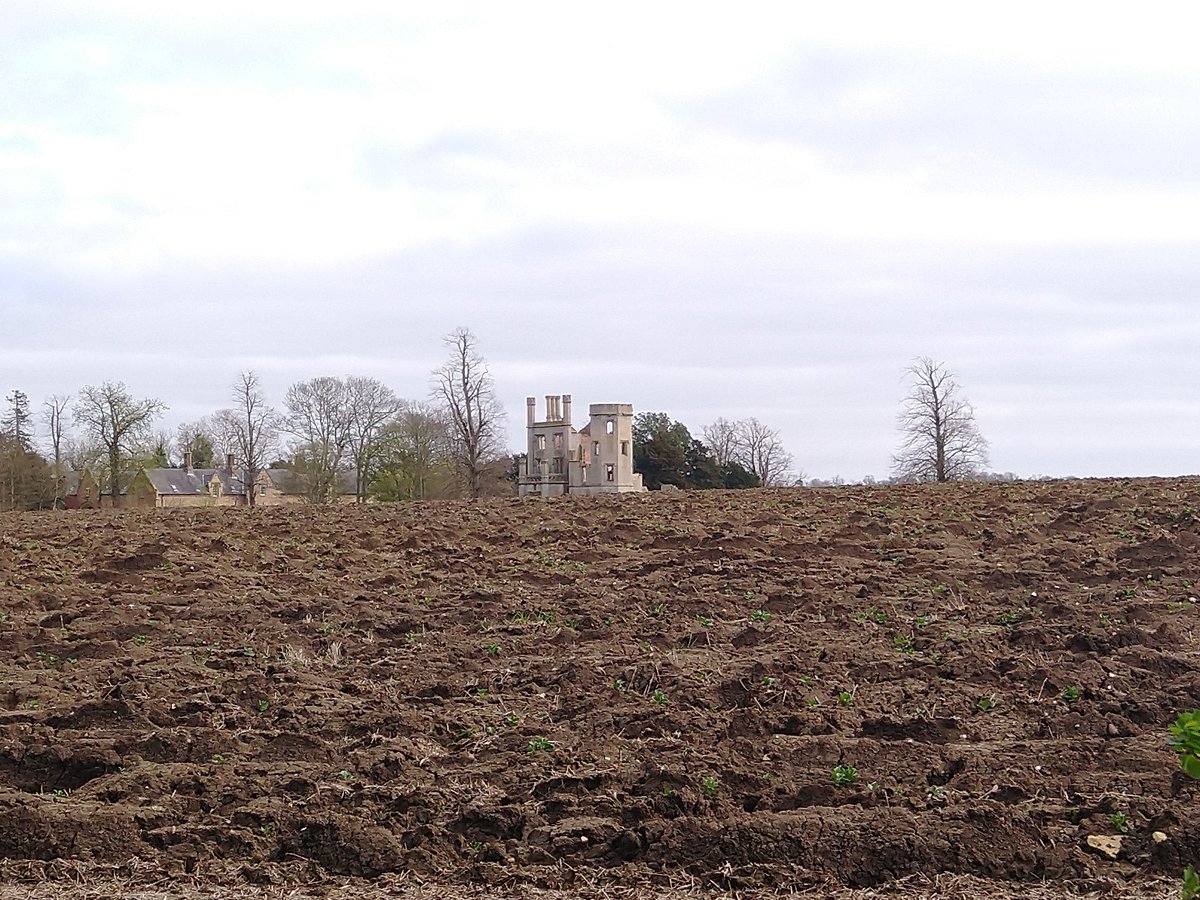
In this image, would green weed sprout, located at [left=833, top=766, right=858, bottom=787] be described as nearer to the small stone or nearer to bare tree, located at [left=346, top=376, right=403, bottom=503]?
the small stone

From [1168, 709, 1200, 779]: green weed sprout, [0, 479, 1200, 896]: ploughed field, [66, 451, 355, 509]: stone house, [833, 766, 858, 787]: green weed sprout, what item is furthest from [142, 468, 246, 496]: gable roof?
[1168, 709, 1200, 779]: green weed sprout

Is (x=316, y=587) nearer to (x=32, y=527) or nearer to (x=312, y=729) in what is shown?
(x=312, y=729)

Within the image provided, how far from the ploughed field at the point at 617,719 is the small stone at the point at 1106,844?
0.01 metres

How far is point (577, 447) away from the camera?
211 feet

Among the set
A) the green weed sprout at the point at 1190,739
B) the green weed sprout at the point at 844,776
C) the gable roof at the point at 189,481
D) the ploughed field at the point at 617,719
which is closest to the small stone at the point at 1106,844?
the ploughed field at the point at 617,719

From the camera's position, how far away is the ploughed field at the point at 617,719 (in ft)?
18.5

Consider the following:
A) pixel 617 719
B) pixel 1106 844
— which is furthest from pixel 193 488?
pixel 1106 844

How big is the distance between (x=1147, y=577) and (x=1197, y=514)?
14.8 ft

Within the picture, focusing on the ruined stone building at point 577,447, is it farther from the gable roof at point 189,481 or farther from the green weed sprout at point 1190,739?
the green weed sprout at point 1190,739

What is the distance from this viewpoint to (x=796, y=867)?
5457 millimetres

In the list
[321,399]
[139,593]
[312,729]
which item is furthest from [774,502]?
[321,399]

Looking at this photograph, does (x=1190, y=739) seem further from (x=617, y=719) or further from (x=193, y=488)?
(x=193, y=488)

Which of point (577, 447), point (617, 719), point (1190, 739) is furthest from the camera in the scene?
point (577, 447)

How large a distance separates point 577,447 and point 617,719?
5727 cm
